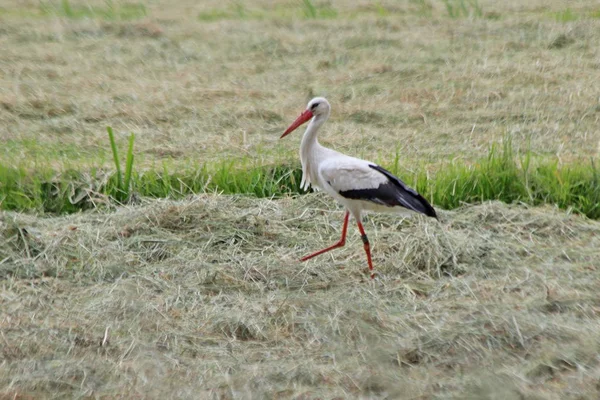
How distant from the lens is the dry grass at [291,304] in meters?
3.25

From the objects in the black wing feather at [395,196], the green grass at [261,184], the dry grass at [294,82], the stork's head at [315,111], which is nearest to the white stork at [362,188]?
the black wing feather at [395,196]

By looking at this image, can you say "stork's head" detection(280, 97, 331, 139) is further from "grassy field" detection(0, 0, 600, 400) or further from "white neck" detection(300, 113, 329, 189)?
"grassy field" detection(0, 0, 600, 400)

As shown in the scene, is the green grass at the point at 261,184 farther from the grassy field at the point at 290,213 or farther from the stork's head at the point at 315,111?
the stork's head at the point at 315,111

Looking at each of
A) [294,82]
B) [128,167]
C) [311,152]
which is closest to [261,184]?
[128,167]

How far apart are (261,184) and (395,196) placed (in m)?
1.31

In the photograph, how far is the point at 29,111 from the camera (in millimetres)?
6547

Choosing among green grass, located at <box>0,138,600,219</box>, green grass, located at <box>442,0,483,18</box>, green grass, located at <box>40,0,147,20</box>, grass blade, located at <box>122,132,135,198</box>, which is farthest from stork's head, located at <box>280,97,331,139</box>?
green grass, located at <box>40,0,147,20</box>

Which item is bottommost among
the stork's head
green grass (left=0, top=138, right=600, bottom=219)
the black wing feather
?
green grass (left=0, top=138, right=600, bottom=219)

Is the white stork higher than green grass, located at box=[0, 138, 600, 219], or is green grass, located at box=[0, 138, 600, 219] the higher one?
the white stork

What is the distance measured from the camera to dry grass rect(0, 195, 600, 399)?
3.25m

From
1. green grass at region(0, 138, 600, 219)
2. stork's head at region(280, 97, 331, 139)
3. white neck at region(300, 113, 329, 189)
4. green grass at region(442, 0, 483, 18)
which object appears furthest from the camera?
green grass at region(442, 0, 483, 18)

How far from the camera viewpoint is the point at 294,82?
7449 mm

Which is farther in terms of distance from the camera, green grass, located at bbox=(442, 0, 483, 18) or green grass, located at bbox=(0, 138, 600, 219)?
green grass, located at bbox=(442, 0, 483, 18)

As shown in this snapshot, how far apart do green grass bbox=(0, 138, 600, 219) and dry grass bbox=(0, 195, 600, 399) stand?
278 mm
